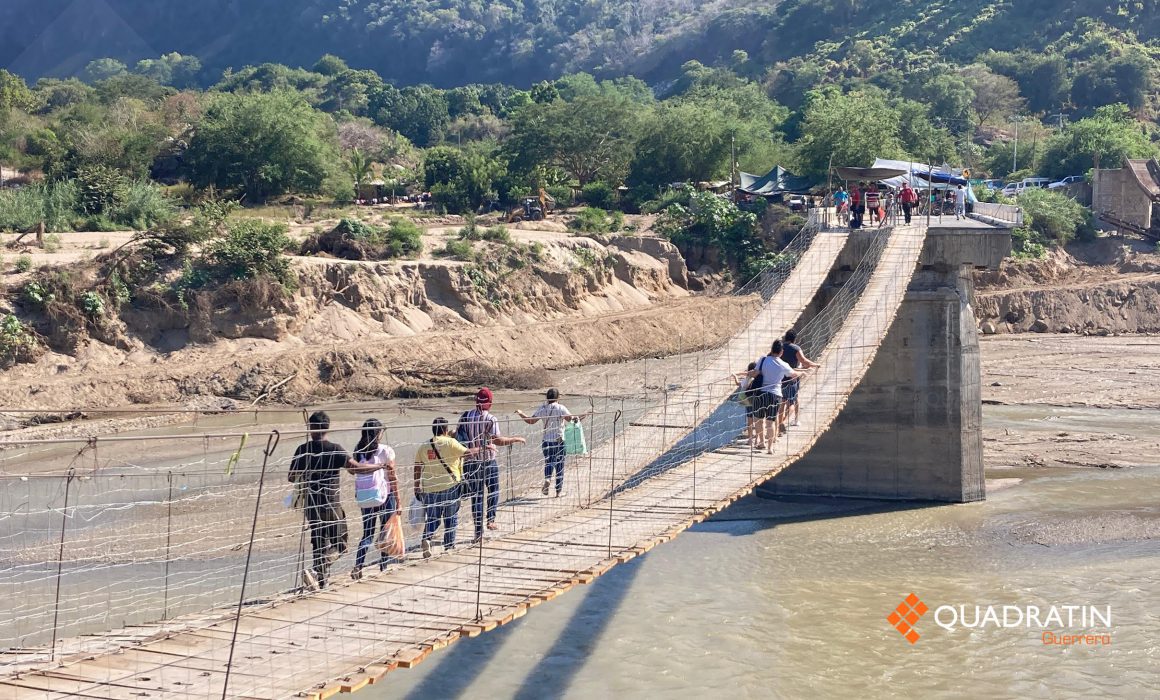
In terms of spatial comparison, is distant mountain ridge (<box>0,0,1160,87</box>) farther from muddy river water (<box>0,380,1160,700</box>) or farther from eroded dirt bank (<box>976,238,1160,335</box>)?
muddy river water (<box>0,380,1160,700</box>)

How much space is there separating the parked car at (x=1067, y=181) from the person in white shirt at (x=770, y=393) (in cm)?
3370

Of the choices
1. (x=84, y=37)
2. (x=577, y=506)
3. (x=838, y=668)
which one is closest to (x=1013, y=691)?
(x=838, y=668)

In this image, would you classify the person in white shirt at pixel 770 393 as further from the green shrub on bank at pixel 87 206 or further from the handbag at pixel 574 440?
the green shrub on bank at pixel 87 206

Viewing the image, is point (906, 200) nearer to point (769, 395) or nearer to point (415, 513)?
point (769, 395)

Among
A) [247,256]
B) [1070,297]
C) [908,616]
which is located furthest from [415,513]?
[1070,297]

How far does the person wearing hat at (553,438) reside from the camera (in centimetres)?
1108

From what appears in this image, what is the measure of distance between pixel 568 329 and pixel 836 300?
11.8 m

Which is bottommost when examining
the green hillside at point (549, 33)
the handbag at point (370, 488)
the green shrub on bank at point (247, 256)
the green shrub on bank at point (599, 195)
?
the handbag at point (370, 488)

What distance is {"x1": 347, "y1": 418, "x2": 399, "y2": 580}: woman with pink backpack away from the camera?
8289 mm

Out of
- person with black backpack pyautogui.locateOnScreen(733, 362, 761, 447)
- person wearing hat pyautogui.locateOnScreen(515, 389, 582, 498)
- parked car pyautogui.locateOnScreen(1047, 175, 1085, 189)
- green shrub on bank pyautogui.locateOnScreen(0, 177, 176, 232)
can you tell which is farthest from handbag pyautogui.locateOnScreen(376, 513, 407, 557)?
parked car pyautogui.locateOnScreen(1047, 175, 1085, 189)

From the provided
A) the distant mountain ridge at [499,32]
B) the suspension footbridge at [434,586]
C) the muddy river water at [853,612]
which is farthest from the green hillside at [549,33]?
the suspension footbridge at [434,586]

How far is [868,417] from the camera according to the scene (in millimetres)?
18703

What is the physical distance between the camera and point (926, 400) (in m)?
18.5

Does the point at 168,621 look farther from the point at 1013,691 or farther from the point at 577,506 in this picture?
the point at 1013,691
